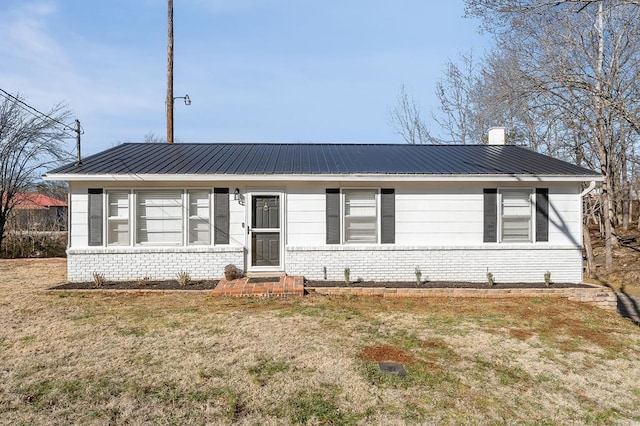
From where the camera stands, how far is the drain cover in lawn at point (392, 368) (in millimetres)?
3982

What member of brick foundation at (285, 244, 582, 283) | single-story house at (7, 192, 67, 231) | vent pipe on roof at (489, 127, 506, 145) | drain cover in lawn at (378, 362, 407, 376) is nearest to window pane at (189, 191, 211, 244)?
brick foundation at (285, 244, 582, 283)

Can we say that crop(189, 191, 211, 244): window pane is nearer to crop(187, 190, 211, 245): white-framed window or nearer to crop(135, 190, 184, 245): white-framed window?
crop(187, 190, 211, 245): white-framed window

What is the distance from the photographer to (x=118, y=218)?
845 centimetres

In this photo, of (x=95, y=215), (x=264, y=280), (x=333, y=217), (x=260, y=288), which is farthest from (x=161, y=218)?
(x=333, y=217)

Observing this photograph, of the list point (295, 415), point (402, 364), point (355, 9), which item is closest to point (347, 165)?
point (355, 9)

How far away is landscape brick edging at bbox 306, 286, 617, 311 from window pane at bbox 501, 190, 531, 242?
55.5 inches

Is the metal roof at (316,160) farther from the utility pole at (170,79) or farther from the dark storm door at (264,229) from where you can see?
the utility pole at (170,79)

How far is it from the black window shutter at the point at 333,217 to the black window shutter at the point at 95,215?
17.1 feet

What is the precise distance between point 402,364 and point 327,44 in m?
11.3

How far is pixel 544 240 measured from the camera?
28.5ft

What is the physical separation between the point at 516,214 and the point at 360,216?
3.78m

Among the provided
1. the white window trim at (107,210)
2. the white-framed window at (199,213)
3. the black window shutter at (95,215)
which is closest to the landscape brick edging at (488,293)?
the white-framed window at (199,213)

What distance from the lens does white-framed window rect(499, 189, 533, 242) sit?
28.7 feet

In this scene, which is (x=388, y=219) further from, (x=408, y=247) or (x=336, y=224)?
(x=336, y=224)
